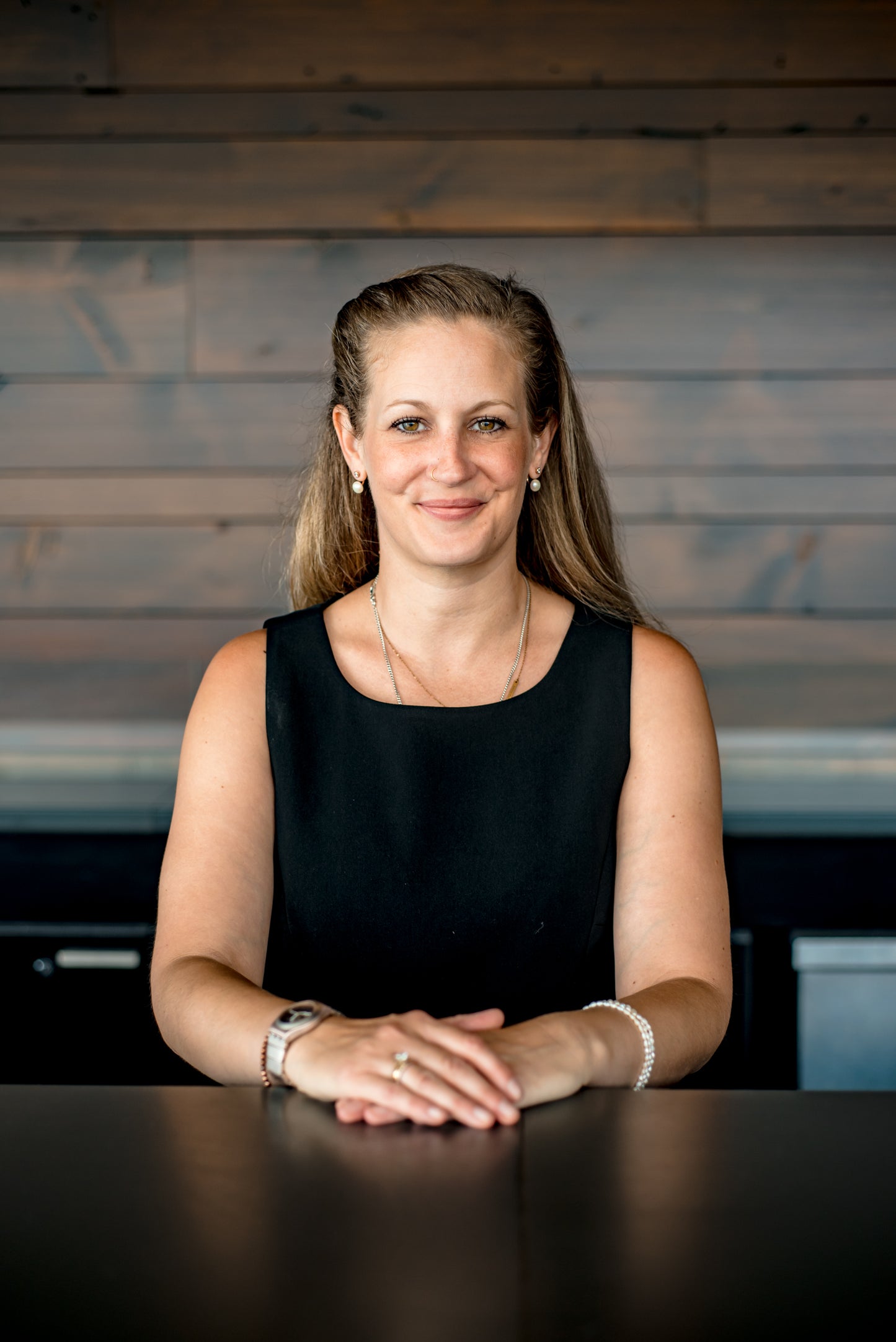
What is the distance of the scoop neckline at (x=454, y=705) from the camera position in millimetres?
1527

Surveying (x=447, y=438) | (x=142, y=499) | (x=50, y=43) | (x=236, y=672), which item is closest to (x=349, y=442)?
(x=447, y=438)

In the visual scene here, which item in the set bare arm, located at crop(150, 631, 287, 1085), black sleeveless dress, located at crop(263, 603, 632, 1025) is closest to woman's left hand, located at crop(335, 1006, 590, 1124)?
bare arm, located at crop(150, 631, 287, 1085)

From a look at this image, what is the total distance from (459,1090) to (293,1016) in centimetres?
26

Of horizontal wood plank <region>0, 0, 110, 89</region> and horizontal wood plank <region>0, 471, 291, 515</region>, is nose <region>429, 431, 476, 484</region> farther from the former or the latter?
horizontal wood plank <region>0, 0, 110, 89</region>

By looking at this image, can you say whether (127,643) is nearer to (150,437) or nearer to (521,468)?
(150,437)

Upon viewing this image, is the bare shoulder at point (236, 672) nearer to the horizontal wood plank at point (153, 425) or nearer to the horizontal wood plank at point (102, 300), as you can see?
the horizontal wood plank at point (153, 425)

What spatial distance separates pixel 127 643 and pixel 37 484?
0.33 meters

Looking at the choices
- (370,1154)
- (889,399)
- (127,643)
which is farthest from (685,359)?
(370,1154)

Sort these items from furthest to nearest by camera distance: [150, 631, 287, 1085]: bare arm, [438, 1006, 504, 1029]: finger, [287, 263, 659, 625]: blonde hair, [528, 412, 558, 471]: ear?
1. [528, 412, 558, 471]: ear
2. [287, 263, 659, 625]: blonde hair
3. [150, 631, 287, 1085]: bare arm
4. [438, 1006, 504, 1029]: finger

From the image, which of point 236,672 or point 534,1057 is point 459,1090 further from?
point 236,672

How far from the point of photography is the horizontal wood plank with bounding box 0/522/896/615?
7.70 ft

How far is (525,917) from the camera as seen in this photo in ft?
4.83

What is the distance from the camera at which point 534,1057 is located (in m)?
0.92

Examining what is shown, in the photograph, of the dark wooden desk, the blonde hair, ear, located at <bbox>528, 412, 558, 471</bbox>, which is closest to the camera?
the dark wooden desk
